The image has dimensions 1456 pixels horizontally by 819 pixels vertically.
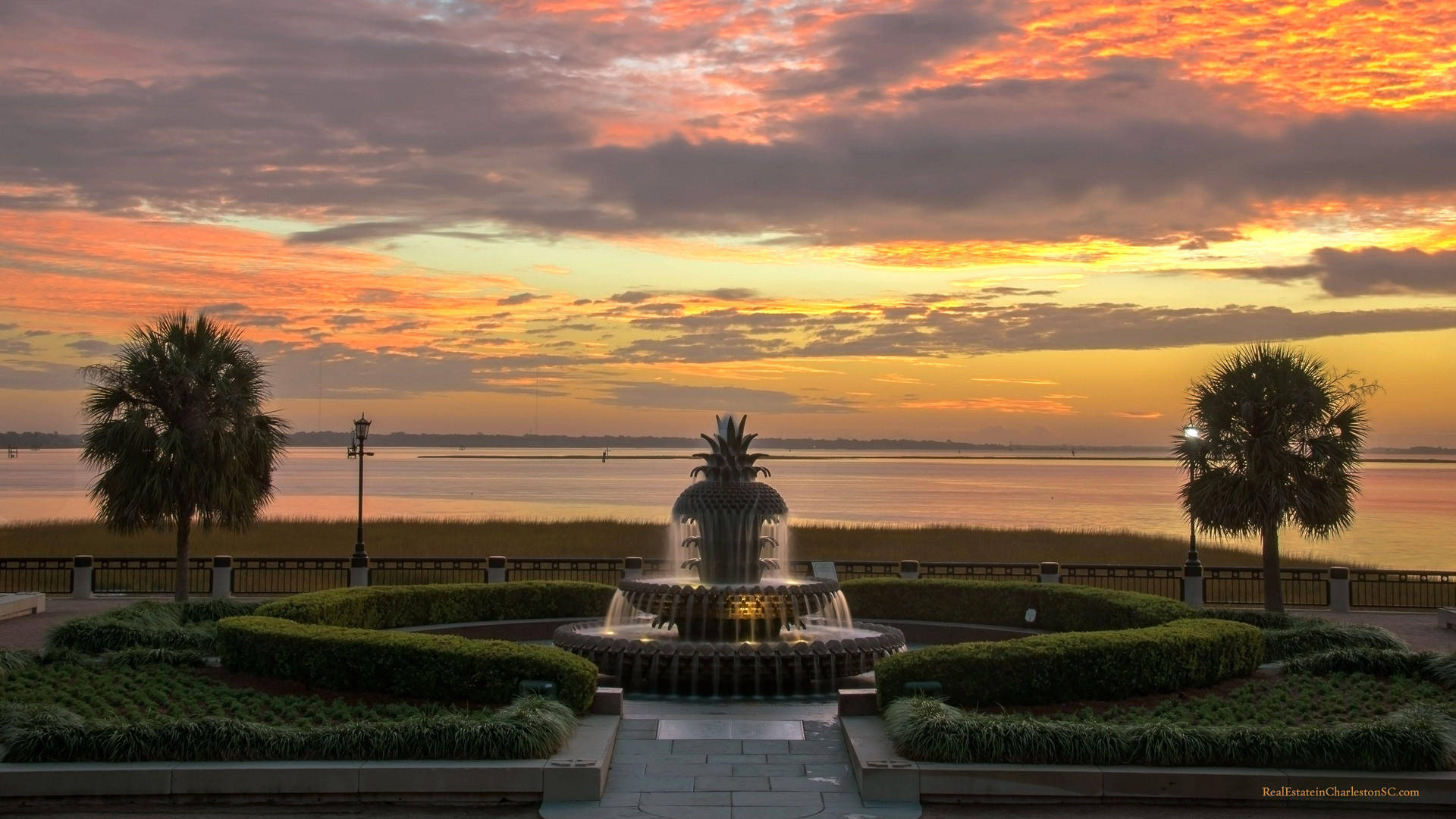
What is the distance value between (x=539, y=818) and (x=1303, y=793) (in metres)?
6.68

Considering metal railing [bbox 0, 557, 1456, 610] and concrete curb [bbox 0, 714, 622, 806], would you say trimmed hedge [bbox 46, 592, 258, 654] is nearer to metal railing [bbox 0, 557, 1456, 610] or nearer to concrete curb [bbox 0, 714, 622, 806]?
concrete curb [bbox 0, 714, 622, 806]

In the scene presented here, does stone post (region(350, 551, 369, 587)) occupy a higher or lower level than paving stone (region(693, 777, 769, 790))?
higher

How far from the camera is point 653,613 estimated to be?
1731 centimetres

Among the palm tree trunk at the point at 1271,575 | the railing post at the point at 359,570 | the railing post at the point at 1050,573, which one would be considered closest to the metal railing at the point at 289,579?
the railing post at the point at 359,570

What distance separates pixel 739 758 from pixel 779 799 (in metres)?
1.49

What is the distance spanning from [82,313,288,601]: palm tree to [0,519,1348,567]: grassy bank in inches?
690

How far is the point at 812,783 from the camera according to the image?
11.9 meters

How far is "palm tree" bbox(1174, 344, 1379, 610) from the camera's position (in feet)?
86.2

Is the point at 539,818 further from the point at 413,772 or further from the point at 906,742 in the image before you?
the point at 906,742

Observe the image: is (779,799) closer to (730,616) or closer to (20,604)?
(730,616)

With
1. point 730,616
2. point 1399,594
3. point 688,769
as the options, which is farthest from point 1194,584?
point 688,769

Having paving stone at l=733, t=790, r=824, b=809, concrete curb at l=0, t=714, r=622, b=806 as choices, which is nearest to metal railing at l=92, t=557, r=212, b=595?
concrete curb at l=0, t=714, r=622, b=806

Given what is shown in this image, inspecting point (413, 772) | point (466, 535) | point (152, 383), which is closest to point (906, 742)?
Result: point (413, 772)

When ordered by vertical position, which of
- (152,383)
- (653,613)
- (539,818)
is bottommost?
(539,818)
